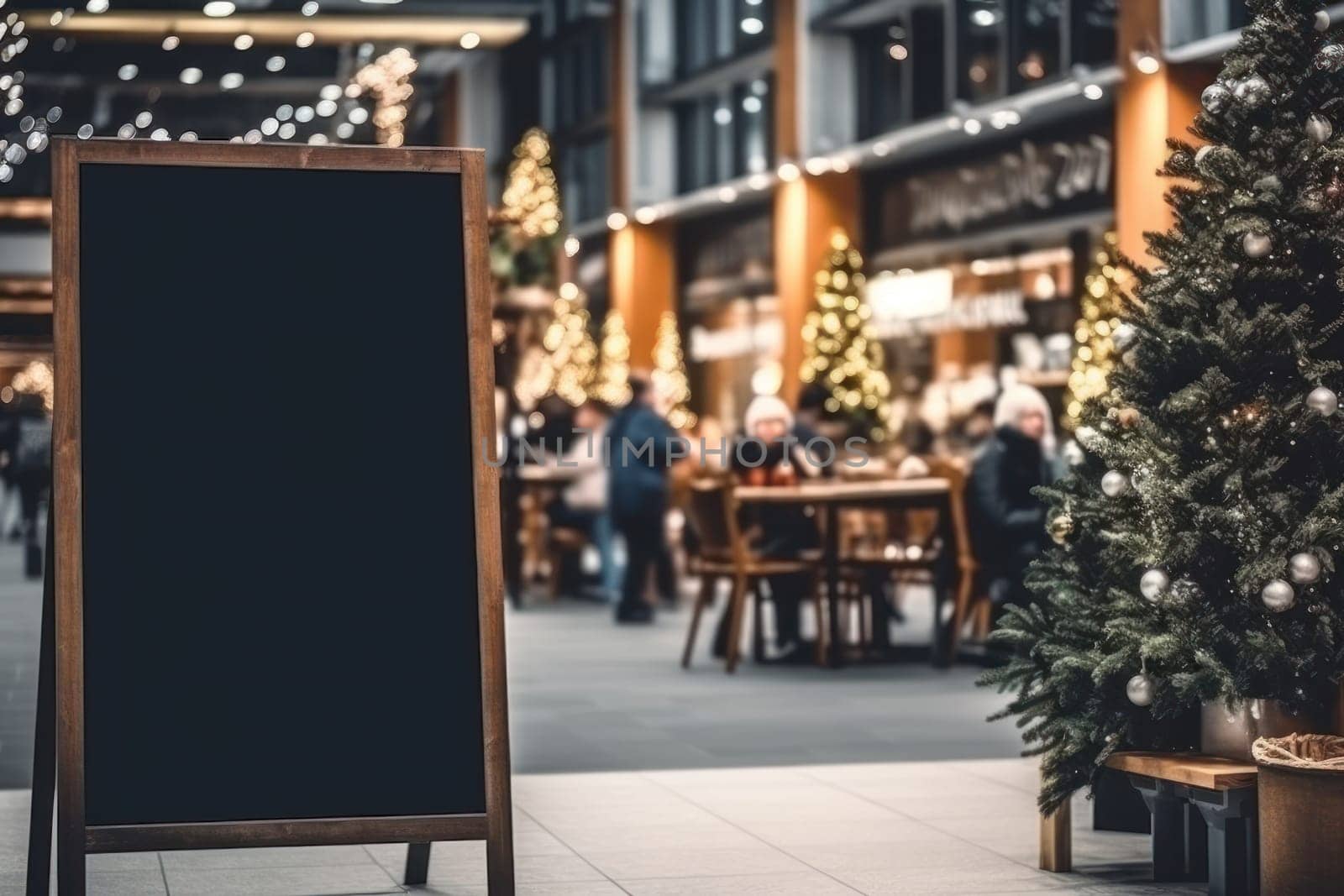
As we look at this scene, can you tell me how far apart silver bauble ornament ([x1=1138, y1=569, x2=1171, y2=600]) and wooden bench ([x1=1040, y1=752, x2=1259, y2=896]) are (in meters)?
0.43

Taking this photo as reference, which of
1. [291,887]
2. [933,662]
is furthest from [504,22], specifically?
[291,887]

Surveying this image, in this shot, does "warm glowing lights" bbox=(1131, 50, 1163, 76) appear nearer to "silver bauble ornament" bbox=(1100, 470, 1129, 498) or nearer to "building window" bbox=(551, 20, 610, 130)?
"silver bauble ornament" bbox=(1100, 470, 1129, 498)

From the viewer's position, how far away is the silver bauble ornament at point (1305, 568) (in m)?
5.31

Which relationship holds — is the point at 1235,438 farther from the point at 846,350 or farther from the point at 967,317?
the point at 967,317

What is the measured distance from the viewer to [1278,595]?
5320mm

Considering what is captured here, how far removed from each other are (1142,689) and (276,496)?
2.25 metres

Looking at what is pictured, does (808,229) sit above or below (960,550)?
above

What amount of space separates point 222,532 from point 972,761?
167 inches

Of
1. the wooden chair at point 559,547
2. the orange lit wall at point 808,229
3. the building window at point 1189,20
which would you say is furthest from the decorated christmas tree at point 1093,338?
the orange lit wall at point 808,229

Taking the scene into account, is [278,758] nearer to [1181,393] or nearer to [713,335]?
[1181,393]

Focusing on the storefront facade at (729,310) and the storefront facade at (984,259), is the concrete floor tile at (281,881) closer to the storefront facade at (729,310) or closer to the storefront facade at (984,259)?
the storefront facade at (984,259)

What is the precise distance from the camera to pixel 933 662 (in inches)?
485

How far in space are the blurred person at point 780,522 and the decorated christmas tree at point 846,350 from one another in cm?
832

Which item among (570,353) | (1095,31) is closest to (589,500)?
(1095,31)
